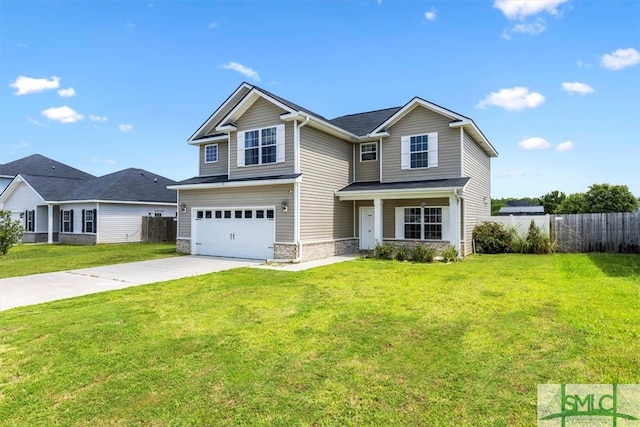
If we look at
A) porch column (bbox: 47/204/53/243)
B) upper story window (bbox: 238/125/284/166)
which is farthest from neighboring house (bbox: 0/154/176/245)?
upper story window (bbox: 238/125/284/166)

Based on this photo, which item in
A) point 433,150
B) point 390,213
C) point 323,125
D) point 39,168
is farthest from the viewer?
point 39,168

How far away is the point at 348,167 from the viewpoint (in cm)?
1773

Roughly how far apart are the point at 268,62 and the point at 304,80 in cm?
206

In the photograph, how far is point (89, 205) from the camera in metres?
23.7

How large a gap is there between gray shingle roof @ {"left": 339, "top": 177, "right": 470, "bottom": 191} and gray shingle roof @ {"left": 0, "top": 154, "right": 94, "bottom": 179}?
31251 millimetres

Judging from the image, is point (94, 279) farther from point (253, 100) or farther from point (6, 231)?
point (253, 100)

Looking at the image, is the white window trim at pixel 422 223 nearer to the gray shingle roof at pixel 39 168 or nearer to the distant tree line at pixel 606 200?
the distant tree line at pixel 606 200

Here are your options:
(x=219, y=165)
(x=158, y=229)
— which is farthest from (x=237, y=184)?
(x=158, y=229)

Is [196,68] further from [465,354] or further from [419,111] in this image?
[465,354]

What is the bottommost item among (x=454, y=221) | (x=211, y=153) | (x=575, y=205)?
(x=454, y=221)

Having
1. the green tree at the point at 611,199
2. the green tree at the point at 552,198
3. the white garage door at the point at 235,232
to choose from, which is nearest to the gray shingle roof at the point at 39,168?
the white garage door at the point at 235,232

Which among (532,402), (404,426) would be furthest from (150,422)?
(532,402)

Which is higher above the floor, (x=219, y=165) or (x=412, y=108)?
(x=412, y=108)

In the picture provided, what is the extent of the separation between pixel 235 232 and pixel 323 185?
14.7ft
